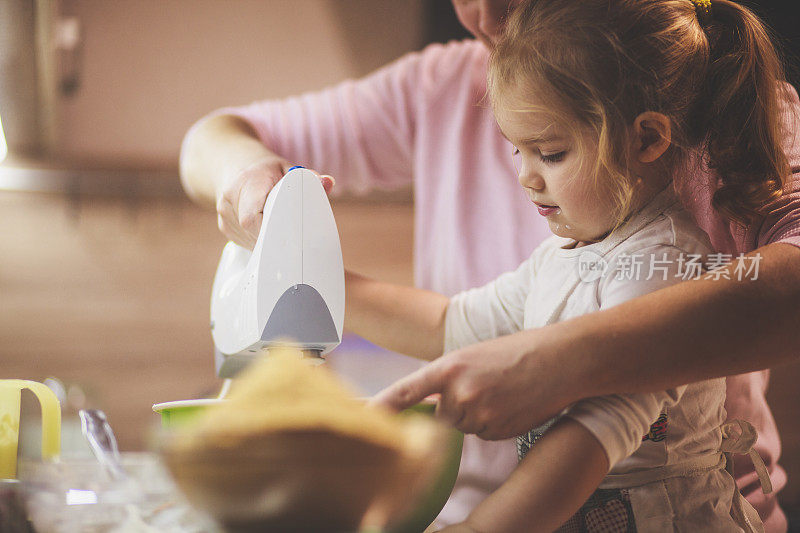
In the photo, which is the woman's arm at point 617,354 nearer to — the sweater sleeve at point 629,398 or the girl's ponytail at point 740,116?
the sweater sleeve at point 629,398

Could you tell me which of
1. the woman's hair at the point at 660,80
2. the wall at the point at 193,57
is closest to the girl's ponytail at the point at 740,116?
the woman's hair at the point at 660,80

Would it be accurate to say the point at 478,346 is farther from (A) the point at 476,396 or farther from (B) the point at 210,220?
(B) the point at 210,220

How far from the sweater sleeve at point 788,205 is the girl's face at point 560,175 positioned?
0.17 m

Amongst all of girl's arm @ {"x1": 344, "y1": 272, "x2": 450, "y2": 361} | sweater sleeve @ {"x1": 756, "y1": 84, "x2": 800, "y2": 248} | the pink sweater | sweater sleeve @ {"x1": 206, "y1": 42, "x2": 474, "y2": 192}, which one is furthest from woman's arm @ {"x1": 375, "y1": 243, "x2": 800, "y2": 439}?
sweater sleeve @ {"x1": 206, "y1": 42, "x2": 474, "y2": 192}

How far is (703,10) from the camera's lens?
2.55 ft

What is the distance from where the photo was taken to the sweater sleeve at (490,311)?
3.12 feet

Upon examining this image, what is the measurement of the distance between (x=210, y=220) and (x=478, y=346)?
171 cm

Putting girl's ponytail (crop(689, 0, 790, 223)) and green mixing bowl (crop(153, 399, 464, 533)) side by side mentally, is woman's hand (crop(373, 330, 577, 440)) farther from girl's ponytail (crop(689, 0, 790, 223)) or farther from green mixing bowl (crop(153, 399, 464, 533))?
girl's ponytail (crop(689, 0, 790, 223))

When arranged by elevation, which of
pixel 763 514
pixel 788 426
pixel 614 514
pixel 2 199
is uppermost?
pixel 2 199

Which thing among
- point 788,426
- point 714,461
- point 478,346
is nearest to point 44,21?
point 478,346

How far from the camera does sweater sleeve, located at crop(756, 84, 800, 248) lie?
0.75 meters

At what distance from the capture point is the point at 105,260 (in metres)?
2.11

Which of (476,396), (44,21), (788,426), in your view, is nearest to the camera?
(476,396)

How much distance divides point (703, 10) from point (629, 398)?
0.45 metres
